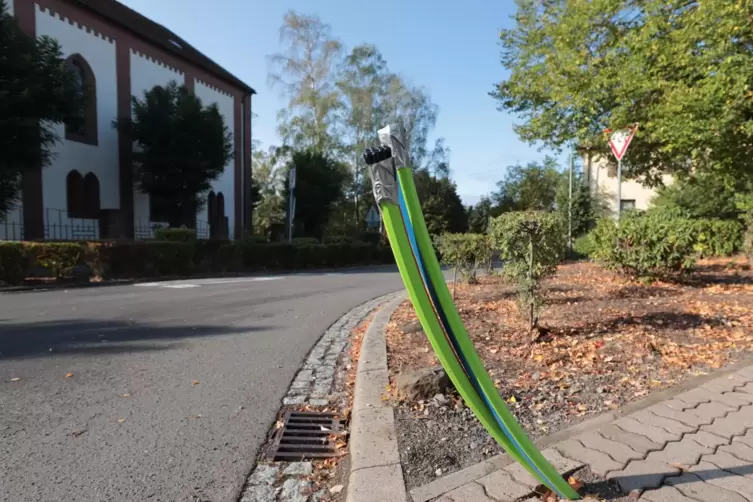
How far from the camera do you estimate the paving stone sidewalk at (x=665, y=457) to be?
2.41 metres

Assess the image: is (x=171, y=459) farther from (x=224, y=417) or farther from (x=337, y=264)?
(x=337, y=264)

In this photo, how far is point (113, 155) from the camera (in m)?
22.6

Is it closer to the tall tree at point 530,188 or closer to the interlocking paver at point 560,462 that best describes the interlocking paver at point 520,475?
the interlocking paver at point 560,462

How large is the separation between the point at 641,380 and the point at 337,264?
20211 mm

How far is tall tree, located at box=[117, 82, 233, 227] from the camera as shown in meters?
21.8

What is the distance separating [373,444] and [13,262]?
13.3m

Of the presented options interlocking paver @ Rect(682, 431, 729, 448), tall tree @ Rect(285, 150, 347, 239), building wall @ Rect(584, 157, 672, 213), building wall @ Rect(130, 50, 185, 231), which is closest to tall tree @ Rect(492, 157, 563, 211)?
building wall @ Rect(584, 157, 672, 213)

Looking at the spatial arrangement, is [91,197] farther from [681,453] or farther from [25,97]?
[681,453]

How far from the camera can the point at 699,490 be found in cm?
243

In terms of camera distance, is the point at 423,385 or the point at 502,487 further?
the point at 423,385

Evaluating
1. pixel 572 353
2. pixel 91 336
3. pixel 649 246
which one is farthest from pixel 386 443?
pixel 649 246

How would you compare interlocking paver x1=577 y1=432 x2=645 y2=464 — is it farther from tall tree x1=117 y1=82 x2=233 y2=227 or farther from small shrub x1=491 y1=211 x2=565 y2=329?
tall tree x1=117 y1=82 x2=233 y2=227

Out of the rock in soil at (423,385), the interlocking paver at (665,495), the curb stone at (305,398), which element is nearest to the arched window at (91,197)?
the curb stone at (305,398)

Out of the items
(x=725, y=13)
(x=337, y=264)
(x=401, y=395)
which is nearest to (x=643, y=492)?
(x=401, y=395)
